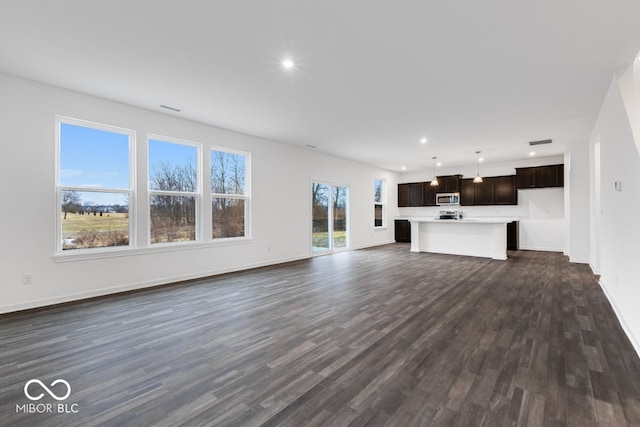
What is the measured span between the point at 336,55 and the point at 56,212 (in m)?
4.05

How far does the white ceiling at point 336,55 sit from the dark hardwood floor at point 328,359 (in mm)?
2747

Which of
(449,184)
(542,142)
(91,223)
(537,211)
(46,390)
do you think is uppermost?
(542,142)

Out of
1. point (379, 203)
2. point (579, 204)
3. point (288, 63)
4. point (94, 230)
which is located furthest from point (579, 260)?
point (94, 230)

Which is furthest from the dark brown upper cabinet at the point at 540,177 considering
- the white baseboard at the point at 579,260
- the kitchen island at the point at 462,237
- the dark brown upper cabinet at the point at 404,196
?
the dark brown upper cabinet at the point at 404,196

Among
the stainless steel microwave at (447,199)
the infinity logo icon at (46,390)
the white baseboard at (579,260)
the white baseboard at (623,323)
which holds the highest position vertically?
the stainless steel microwave at (447,199)

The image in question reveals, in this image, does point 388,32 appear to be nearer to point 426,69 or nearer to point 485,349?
point 426,69

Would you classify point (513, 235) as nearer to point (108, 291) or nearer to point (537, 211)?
point (537, 211)

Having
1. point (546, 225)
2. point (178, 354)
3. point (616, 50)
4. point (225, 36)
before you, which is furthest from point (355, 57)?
point (546, 225)

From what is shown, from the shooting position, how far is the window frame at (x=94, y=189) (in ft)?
12.5

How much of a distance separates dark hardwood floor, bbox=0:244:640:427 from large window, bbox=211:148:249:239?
1.74m

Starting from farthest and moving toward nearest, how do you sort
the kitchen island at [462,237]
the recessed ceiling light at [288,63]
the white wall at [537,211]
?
the white wall at [537,211], the kitchen island at [462,237], the recessed ceiling light at [288,63]

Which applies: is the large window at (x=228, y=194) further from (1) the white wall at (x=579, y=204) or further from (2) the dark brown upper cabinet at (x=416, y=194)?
(1) the white wall at (x=579, y=204)

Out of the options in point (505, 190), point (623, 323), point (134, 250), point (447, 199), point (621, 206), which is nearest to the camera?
point (623, 323)

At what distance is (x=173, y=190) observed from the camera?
5.00m
